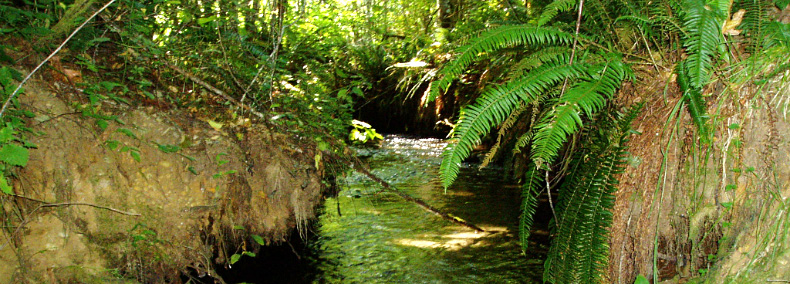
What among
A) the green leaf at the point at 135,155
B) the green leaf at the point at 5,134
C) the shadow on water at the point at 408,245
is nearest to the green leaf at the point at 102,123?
the green leaf at the point at 135,155

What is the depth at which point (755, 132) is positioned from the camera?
5.33ft

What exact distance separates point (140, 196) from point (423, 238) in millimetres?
2074

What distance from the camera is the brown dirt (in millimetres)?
1614

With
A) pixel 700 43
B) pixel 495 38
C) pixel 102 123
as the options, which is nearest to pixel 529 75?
pixel 495 38

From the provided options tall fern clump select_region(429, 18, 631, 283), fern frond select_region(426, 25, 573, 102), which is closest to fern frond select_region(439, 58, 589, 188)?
tall fern clump select_region(429, 18, 631, 283)

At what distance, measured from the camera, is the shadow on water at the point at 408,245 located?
332cm

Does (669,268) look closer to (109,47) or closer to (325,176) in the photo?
(325,176)

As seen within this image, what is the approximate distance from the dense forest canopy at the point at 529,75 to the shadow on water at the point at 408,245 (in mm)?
789

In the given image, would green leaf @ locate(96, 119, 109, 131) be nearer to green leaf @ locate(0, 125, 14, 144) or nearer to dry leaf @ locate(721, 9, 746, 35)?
green leaf @ locate(0, 125, 14, 144)

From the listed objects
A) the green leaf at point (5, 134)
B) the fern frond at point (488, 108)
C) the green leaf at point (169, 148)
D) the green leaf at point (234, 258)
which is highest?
the fern frond at point (488, 108)

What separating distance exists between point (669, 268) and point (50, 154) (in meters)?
2.99

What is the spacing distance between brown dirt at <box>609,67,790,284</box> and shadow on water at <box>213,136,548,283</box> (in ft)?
4.86

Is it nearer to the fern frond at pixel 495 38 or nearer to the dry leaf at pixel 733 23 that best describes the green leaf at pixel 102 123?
the fern frond at pixel 495 38

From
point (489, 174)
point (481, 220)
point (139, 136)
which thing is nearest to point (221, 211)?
point (139, 136)
